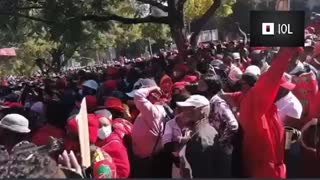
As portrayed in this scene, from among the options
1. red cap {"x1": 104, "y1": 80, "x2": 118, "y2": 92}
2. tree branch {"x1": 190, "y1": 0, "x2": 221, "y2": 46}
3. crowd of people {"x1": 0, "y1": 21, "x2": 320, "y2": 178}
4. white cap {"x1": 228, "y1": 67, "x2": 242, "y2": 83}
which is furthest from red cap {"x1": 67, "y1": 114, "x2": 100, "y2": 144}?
white cap {"x1": 228, "y1": 67, "x2": 242, "y2": 83}

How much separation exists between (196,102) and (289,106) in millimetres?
557

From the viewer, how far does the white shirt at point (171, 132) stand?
4.15 metres

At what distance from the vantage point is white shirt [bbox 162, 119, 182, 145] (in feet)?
13.6

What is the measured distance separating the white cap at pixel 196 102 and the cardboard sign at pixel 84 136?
0.64 meters

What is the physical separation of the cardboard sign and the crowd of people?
69 mm

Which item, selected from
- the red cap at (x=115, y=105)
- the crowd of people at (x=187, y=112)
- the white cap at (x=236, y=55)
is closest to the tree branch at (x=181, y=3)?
the crowd of people at (x=187, y=112)

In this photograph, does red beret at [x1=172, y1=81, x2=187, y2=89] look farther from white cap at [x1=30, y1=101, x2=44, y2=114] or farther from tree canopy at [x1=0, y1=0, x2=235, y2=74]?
white cap at [x1=30, y1=101, x2=44, y2=114]

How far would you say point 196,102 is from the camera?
13.6 ft

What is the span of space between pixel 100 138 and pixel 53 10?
83cm

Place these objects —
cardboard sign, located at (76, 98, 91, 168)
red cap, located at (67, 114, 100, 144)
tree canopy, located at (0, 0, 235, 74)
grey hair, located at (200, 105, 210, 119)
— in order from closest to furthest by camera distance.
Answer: cardboard sign, located at (76, 98, 91, 168) < red cap, located at (67, 114, 100, 144) < tree canopy, located at (0, 0, 235, 74) < grey hair, located at (200, 105, 210, 119)

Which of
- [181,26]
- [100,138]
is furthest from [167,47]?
[100,138]

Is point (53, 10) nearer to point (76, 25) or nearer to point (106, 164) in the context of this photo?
point (76, 25)

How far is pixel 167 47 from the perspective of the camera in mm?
4176

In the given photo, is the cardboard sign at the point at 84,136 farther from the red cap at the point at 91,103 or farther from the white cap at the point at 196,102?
the white cap at the point at 196,102
